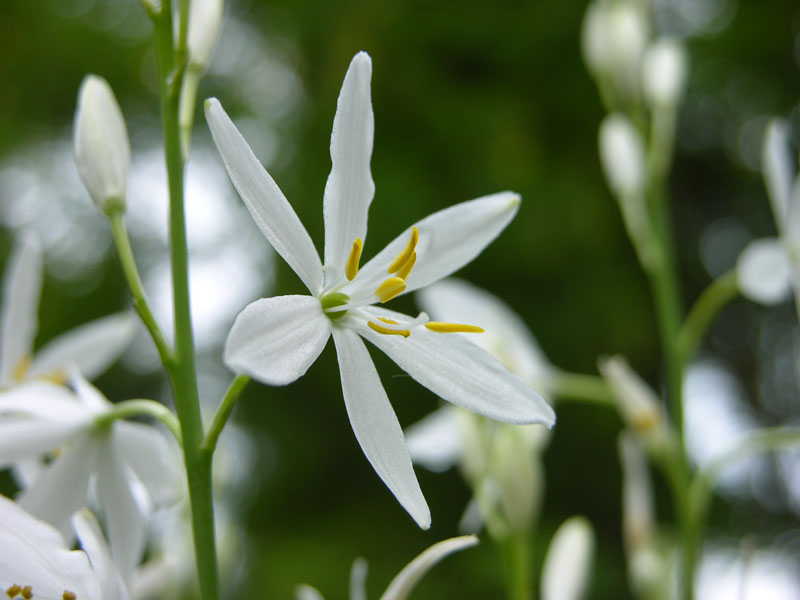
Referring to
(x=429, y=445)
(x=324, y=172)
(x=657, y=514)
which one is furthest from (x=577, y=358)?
(x=429, y=445)

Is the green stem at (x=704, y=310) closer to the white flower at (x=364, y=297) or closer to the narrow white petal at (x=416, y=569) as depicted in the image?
the white flower at (x=364, y=297)

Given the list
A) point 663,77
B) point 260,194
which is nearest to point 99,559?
point 260,194

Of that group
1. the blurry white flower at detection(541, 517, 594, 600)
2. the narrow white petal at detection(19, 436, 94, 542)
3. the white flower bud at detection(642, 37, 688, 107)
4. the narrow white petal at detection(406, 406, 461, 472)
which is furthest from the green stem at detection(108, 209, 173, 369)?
the white flower bud at detection(642, 37, 688, 107)

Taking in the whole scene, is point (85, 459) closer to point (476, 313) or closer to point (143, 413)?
point (143, 413)

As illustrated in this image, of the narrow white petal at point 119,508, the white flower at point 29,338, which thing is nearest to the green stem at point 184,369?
the narrow white petal at point 119,508

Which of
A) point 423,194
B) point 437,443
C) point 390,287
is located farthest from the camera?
point 423,194
